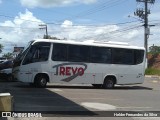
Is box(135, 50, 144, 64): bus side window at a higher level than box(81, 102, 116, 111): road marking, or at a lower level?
higher

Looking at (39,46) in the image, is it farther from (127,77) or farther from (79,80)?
(127,77)

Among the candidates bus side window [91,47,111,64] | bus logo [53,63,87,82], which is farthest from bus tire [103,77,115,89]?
bus logo [53,63,87,82]

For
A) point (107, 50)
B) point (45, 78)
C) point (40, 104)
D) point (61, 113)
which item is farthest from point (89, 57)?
point (61, 113)

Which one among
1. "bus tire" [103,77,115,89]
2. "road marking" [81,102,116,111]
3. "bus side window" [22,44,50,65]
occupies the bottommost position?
"road marking" [81,102,116,111]

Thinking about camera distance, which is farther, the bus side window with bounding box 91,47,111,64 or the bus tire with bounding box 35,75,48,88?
the bus side window with bounding box 91,47,111,64

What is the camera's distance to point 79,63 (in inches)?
1005

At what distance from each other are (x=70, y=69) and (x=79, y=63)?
716mm

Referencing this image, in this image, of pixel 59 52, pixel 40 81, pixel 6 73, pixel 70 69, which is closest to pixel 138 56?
pixel 70 69

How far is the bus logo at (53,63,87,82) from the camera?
2495 centimetres

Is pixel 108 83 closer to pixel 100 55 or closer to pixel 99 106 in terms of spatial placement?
pixel 100 55

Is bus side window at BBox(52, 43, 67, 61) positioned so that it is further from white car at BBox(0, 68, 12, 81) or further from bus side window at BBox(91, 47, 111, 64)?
white car at BBox(0, 68, 12, 81)

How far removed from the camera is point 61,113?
13.5m

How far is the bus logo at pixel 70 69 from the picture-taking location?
25.0 metres

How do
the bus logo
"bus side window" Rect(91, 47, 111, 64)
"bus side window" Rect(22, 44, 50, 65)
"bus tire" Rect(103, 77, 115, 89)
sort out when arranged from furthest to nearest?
"bus tire" Rect(103, 77, 115, 89) < "bus side window" Rect(91, 47, 111, 64) < the bus logo < "bus side window" Rect(22, 44, 50, 65)
